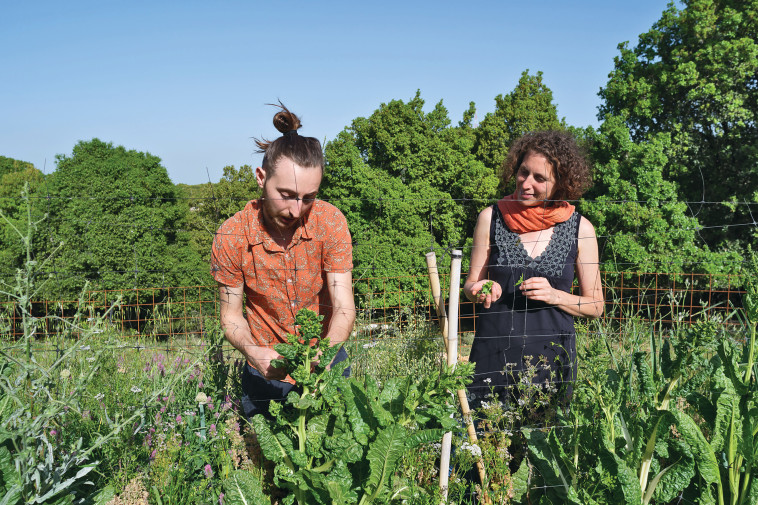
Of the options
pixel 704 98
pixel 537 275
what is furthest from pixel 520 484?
pixel 704 98

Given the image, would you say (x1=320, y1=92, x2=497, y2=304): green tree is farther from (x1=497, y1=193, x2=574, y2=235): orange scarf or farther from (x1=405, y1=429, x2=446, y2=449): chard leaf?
(x1=405, y1=429, x2=446, y2=449): chard leaf

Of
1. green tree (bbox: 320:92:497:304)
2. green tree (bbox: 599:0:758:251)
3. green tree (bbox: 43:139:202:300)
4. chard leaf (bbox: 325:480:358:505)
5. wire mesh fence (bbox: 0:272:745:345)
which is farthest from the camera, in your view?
green tree (bbox: 320:92:497:304)

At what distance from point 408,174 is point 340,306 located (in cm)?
1169

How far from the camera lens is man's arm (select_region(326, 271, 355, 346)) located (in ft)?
6.87

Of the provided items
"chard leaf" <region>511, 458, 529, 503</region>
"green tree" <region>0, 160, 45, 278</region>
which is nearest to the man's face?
"chard leaf" <region>511, 458, 529, 503</region>

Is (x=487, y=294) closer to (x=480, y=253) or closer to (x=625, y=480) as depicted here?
(x=480, y=253)

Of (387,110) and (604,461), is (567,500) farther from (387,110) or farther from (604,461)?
(387,110)

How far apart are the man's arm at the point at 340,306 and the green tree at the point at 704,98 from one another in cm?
1131

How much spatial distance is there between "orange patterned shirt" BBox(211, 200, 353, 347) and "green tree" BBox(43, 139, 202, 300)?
756 cm

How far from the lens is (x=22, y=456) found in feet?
4.94

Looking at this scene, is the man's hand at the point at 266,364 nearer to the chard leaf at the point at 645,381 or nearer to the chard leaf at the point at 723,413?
the chard leaf at the point at 645,381

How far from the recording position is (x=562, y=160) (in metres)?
2.57

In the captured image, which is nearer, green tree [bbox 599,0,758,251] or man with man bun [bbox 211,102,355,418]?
man with man bun [bbox 211,102,355,418]

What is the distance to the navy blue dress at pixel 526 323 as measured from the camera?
250 cm
